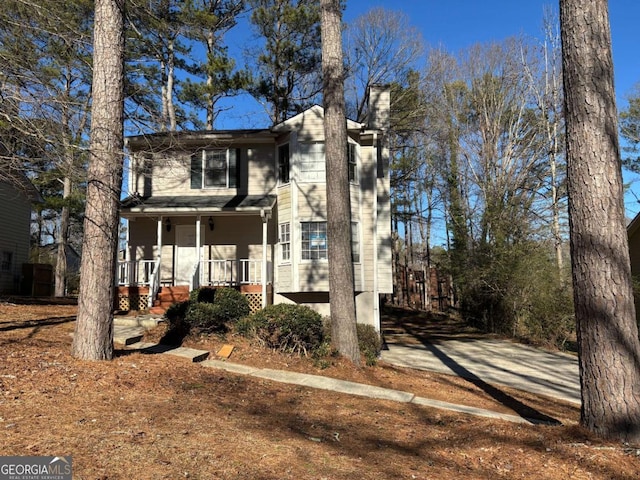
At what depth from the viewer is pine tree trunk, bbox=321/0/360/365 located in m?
9.07

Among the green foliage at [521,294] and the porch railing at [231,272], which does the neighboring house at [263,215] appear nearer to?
the porch railing at [231,272]

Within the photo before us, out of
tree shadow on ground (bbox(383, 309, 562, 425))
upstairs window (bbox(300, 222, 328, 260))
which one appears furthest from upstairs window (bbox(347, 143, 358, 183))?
tree shadow on ground (bbox(383, 309, 562, 425))

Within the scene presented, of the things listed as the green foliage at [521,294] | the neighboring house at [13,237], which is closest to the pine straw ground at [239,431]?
the green foliage at [521,294]

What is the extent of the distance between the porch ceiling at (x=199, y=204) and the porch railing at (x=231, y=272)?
1690mm

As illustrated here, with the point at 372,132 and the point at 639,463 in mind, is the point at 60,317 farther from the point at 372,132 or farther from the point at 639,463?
the point at 639,463

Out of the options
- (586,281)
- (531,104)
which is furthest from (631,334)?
(531,104)

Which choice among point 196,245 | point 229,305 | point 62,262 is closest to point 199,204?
point 196,245

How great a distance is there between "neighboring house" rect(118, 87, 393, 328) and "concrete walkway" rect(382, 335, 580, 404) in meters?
2.09

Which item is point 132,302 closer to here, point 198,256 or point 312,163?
point 198,256

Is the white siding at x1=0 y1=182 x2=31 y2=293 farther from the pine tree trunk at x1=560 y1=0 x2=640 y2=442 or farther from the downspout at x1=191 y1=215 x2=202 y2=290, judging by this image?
the pine tree trunk at x1=560 y1=0 x2=640 y2=442

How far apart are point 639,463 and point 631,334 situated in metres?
1.18

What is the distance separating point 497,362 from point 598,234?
8.66 m

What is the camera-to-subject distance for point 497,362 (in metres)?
12.4

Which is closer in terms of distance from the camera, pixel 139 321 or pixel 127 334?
pixel 127 334
